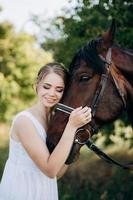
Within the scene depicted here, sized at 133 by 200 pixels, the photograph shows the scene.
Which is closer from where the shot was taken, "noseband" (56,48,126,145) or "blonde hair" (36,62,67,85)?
"blonde hair" (36,62,67,85)

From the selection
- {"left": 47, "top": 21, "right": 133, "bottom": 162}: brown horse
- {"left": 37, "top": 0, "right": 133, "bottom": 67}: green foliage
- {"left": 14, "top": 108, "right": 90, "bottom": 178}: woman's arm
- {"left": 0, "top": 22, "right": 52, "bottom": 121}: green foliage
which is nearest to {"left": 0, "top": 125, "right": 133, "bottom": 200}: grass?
{"left": 37, "top": 0, "right": 133, "bottom": 67}: green foliage

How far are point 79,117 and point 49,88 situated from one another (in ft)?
1.09

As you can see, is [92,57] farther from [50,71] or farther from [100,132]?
[100,132]

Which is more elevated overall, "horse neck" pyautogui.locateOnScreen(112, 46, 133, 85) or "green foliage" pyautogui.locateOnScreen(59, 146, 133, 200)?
"horse neck" pyautogui.locateOnScreen(112, 46, 133, 85)

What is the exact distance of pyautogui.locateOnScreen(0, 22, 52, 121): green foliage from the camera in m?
18.6

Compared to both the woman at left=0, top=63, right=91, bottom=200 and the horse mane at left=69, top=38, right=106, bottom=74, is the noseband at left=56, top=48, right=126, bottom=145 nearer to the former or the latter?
the horse mane at left=69, top=38, right=106, bottom=74

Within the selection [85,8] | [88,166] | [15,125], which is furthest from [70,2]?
[88,166]

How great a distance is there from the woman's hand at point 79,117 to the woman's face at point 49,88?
0.21 metres

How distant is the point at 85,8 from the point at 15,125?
365cm

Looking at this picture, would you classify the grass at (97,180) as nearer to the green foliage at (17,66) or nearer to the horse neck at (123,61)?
the horse neck at (123,61)

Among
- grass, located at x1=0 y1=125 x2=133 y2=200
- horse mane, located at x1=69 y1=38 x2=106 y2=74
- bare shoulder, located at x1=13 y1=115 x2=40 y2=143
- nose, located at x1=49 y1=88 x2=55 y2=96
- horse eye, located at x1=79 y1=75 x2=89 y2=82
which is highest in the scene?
horse mane, located at x1=69 y1=38 x2=106 y2=74

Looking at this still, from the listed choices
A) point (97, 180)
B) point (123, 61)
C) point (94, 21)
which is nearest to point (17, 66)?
point (97, 180)

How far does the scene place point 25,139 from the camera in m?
3.04

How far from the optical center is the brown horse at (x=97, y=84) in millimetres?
3402
